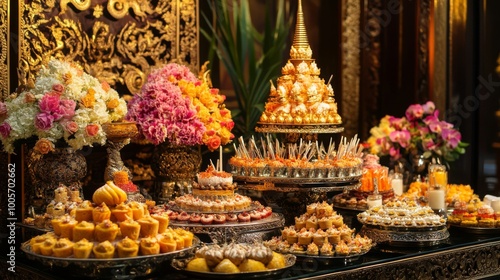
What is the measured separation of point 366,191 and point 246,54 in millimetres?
1271

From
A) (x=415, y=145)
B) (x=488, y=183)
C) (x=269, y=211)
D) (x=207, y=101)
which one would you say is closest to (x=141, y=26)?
(x=207, y=101)

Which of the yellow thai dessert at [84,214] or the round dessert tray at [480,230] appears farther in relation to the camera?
the round dessert tray at [480,230]

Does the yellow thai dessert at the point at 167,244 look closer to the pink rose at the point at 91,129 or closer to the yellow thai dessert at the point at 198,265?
the yellow thai dessert at the point at 198,265

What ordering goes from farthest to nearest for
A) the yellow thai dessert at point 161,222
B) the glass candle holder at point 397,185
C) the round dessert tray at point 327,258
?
1. the glass candle holder at point 397,185
2. the round dessert tray at point 327,258
3. the yellow thai dessert at point 161,222

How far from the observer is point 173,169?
13.4 ft

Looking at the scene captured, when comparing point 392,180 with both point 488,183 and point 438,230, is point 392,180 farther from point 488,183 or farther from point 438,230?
point 488,183

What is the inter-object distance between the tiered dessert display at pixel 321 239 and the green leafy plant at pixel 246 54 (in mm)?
1634

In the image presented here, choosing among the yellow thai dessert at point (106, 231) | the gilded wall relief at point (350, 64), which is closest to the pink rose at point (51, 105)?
the yellow thai dessert at point (106, 231)

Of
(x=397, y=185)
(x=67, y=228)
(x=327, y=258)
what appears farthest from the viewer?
(x=397, y=185)

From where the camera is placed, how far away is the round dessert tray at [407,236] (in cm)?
359

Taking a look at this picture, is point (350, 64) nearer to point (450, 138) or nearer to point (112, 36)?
point (450, 138)

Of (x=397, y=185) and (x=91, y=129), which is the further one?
(x=397, y=185)

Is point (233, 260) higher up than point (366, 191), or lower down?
lower down

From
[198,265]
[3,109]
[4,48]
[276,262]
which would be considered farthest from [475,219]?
[4,48]
